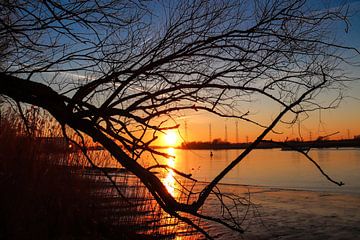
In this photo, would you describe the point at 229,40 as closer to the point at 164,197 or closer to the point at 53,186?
the point at 164,197

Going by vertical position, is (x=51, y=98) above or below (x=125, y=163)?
above

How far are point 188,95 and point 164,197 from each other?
39.8 inches

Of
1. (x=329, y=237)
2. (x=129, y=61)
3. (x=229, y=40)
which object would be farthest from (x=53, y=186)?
(x=329, y=237)

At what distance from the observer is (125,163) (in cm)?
340

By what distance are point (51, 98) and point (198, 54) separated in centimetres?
136

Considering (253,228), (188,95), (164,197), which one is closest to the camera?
(164,197)

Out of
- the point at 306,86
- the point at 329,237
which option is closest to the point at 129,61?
the point at 306,86

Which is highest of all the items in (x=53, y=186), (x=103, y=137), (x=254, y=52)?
(x=254, y=52)

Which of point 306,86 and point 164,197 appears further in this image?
point 306,86

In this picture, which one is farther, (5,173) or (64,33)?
(5,173)

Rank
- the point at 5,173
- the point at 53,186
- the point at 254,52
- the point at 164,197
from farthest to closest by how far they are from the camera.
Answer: the point at 53,186 → the point at 5,173 → the point at 254,52 → the point at 164,197

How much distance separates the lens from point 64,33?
376 cm

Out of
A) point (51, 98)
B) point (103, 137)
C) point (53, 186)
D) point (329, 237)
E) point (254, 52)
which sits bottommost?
point (329, 237)

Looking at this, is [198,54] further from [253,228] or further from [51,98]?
[253,228]
